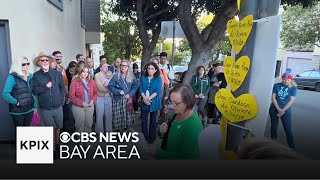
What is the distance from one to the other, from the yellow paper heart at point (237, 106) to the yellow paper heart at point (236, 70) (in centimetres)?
8

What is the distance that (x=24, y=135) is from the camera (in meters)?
1.86

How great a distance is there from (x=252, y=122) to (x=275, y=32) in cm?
59

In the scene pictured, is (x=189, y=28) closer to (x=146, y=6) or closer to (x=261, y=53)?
(x=146, y=6)

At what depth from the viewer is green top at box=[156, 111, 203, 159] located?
231 centimetres

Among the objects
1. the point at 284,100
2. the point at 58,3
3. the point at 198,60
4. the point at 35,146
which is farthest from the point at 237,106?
the point at 58,3

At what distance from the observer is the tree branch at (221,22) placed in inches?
329

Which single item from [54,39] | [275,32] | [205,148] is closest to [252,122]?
[205,148]

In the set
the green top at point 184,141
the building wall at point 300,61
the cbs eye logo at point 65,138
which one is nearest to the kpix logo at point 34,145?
the cbs eye logo at point 65,138

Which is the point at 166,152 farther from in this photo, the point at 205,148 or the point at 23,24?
the point at 23,24

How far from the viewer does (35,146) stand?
1746 millimetres

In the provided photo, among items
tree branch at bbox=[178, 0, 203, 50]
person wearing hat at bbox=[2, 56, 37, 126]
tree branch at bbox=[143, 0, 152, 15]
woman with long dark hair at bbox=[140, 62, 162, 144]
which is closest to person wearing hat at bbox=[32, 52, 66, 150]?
person wearing hat at bbox=[2, 56, 37, 126]

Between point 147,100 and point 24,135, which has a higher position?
point 24,135

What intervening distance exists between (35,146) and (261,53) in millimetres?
1424

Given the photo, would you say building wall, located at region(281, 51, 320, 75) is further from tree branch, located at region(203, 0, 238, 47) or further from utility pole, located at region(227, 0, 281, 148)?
utility pole, located at region(227, 0, 281, 148)
